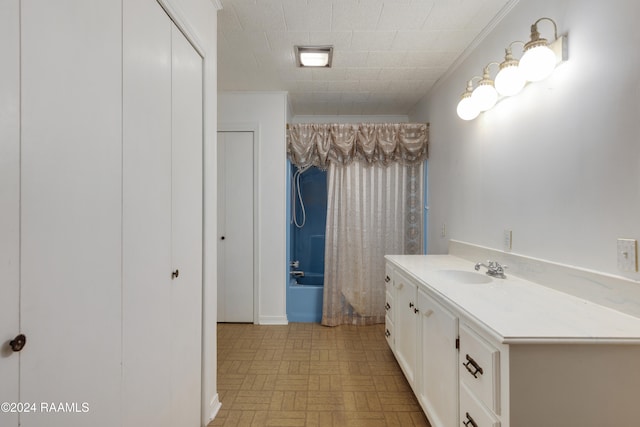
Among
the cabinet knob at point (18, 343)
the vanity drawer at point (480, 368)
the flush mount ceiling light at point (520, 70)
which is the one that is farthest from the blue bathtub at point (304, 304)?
the cabinet knob at point (18, 343)

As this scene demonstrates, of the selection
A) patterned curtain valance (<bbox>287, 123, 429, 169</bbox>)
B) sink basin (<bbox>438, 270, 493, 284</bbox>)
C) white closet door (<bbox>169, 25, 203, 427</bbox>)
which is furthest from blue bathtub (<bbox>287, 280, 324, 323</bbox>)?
white closet door (<bbox>169, 25, 203, 427</bbox>)

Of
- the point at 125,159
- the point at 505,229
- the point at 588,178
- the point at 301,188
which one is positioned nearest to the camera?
the point at 125,159

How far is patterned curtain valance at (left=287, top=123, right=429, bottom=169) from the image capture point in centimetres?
308

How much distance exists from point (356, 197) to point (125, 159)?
2.39 metres

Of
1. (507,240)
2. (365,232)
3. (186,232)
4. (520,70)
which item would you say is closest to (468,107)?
(520,70)

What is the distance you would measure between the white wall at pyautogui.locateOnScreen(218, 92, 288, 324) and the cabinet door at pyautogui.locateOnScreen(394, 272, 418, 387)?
1351 millimetres

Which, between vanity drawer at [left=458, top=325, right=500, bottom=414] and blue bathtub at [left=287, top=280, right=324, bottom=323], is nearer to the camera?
vanity drawer at [left=458, top=325, right=500, bottom=414]

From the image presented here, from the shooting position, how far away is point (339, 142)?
308 cm

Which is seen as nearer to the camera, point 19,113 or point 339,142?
point 19,113

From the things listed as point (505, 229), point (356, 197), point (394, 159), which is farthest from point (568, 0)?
point (356, 197)

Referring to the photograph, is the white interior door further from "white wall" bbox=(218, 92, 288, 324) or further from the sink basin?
the sink basin

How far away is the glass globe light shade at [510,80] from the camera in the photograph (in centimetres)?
152

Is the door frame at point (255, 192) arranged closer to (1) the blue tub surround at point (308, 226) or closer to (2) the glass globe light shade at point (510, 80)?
(1) the blue tub surround at point (308, 226)

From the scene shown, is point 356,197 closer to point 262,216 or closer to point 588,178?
point 262,216
